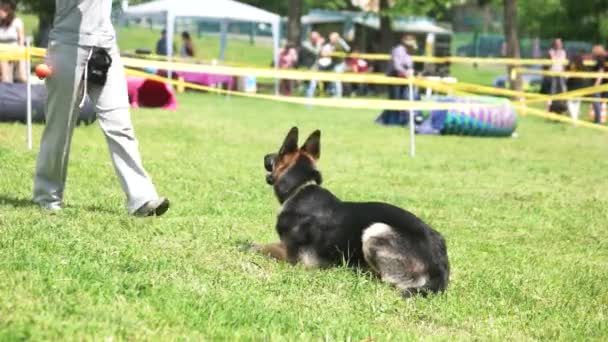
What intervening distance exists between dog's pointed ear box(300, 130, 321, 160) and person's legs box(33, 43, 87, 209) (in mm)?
1820

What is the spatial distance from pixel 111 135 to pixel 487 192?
5.45m

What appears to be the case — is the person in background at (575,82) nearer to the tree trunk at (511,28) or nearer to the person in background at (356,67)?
the person in background at (356,67)

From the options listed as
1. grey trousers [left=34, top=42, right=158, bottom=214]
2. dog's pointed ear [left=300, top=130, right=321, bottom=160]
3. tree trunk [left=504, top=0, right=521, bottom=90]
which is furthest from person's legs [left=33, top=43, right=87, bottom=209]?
tree trunk [left=504, top=0, right=521, bottom=90]

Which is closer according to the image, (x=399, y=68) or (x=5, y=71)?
(x=5, y=71)

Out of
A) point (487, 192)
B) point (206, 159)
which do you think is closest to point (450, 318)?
point (487, 192)

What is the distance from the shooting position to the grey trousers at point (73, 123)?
7.00 meters

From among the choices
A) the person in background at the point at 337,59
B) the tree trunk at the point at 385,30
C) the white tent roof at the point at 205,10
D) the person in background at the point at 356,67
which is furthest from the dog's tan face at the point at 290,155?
the tree trunk at the point at 385,30

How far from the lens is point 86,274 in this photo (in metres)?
4.97

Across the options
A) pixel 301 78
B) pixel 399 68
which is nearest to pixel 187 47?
pixel 399 68

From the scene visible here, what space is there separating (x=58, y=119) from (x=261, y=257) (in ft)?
6.45

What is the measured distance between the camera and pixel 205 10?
31.7m

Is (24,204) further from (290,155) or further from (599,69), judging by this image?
(599,69)

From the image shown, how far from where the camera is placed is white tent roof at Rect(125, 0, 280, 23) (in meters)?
31.4

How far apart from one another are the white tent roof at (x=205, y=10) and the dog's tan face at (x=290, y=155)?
25.4 metres
